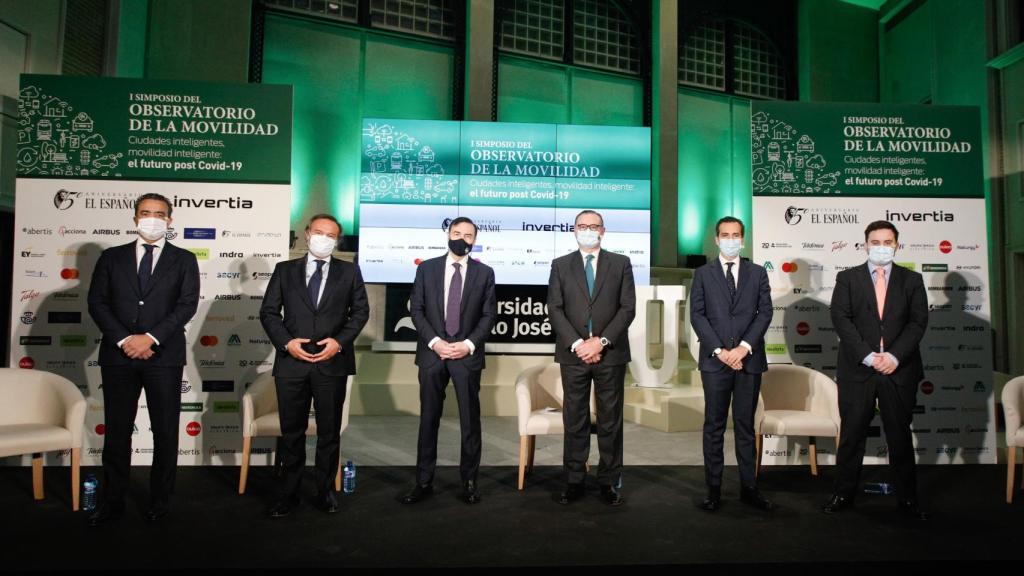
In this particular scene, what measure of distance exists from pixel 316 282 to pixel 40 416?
1888 mm

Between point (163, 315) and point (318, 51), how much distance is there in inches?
221

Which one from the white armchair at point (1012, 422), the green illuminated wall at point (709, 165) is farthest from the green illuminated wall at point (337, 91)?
the white armchair at point (1012, 422)

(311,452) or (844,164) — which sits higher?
(844,164)

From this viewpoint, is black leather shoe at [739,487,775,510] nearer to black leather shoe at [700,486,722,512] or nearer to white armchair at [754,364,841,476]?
black leather shoe at [700,486,722,512]

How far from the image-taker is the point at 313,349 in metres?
3.30

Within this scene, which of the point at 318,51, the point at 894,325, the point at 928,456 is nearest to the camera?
the point at 894,325

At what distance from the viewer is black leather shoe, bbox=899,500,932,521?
326 centimetres

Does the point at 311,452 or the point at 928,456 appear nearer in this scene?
the point at 928,456

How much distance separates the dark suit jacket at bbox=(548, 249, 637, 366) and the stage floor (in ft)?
2.81

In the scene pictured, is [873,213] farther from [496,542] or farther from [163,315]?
[163,315]

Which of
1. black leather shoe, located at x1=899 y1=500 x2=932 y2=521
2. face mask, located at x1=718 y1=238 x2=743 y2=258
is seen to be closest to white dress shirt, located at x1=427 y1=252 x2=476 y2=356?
face mask, located at x1=718 y1=238 x2=743 y2=258

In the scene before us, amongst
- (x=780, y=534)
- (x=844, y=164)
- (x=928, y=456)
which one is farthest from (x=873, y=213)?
(x=780, y=534)

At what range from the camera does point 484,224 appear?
6.64m

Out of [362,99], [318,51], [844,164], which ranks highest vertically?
[318,51]
